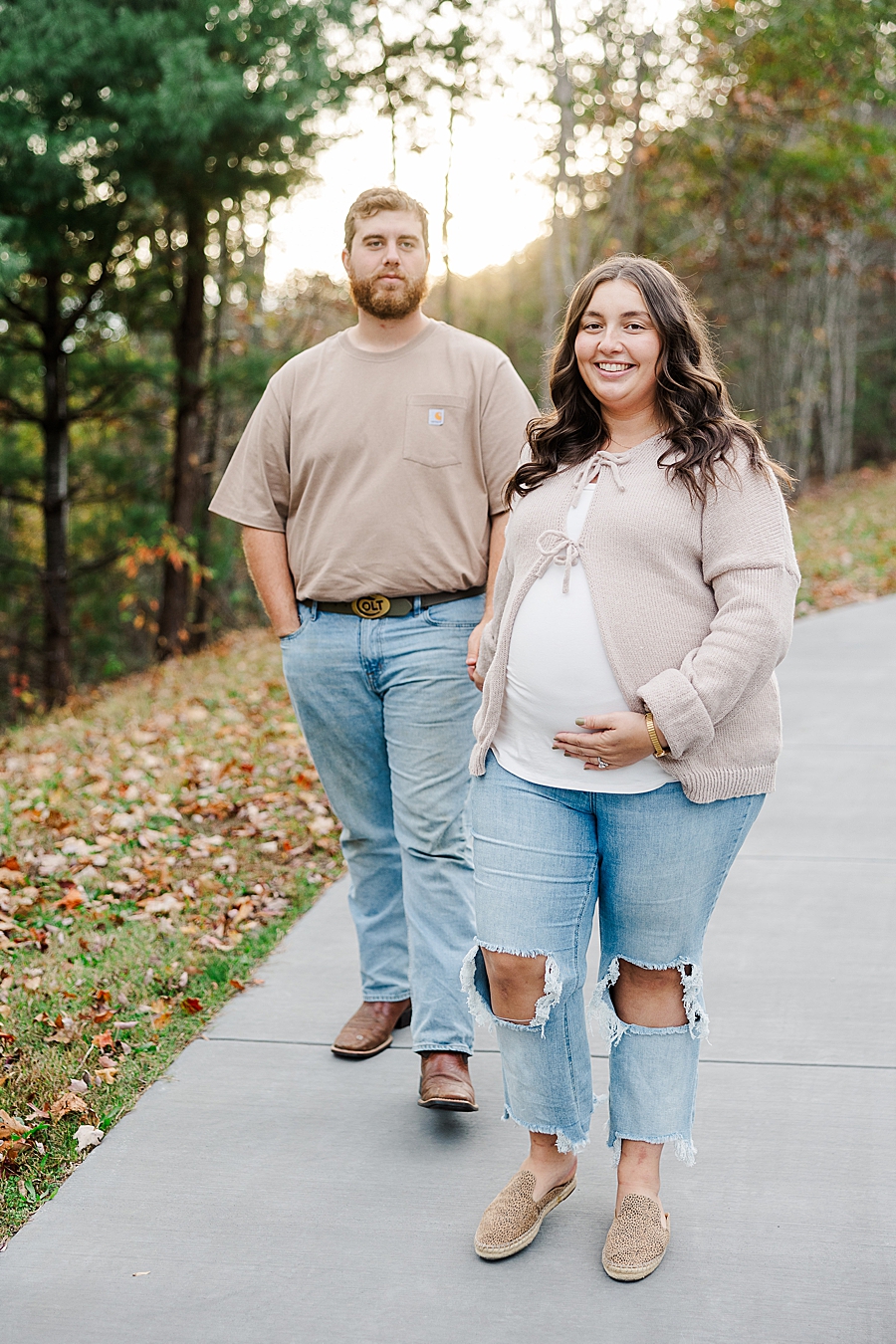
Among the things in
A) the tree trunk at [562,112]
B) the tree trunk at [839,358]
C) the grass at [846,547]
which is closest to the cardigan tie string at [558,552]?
the grass at [846,547]

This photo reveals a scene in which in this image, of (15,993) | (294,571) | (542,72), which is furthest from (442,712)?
(542,72)

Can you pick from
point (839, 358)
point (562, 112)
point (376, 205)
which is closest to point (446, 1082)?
point (376, 205)

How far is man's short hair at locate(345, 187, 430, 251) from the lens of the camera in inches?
130

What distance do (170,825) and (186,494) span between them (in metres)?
8.77

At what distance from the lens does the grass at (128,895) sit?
3.48 m

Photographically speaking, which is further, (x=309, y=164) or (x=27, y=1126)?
(x=309, y=164)

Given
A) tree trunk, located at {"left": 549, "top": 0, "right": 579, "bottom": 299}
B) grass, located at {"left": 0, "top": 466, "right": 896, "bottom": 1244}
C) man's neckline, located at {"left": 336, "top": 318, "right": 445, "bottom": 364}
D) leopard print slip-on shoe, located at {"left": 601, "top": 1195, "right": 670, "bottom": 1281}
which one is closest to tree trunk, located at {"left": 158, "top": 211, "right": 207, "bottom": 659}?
tree trunk, located at {"left": 549, "top": 0, "right": 579, "bottom": 299}

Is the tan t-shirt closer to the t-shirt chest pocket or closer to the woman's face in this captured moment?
the t-shirt chest pocket

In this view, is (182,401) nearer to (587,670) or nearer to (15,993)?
(15,993)

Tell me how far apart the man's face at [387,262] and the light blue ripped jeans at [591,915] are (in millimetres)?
1372

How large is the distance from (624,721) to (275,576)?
56.7 inches

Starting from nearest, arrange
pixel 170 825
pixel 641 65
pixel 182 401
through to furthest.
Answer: pixel 170 825, pixel 641 65, pixel 182 401

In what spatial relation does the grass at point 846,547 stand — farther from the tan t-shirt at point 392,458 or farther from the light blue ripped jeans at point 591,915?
the light blue ripped jeans at point 591,915

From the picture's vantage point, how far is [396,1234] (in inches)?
110
